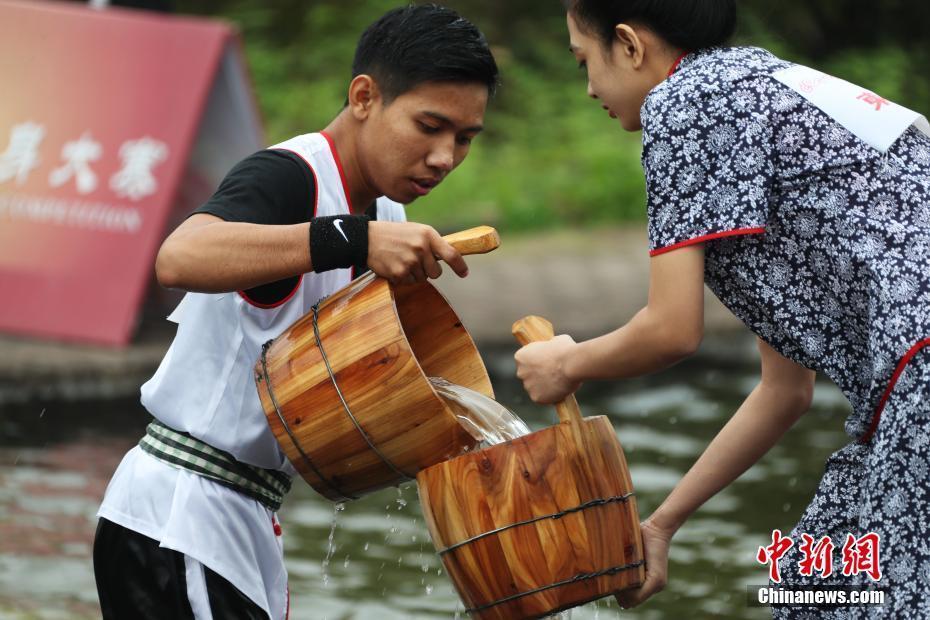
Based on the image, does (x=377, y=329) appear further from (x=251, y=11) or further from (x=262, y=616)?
(x=251, y=11)

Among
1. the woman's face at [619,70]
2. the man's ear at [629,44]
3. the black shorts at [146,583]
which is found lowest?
the black shorts at [146,583]

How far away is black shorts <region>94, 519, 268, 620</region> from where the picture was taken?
3.05 meters

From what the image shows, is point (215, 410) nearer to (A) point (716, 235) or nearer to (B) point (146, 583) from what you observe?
(B) point (146, 583)

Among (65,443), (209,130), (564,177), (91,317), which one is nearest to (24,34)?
(209,130)

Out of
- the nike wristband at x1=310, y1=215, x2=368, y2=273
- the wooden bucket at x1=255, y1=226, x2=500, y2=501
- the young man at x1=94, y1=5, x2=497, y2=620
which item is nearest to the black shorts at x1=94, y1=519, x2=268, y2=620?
the young man at x1=94, y1=5, x2=497, y2=620

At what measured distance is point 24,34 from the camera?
8336 millimetres

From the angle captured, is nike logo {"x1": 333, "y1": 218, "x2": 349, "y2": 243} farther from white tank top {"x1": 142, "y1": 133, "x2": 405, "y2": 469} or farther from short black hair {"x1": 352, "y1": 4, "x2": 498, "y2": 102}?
short black hair {"x1": 352, "y1": 4, "x2": 498, "y2": 102}

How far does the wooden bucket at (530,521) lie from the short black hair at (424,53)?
0.82 meters

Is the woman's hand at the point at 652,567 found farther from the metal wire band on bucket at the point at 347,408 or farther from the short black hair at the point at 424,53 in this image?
the short black hair at the point at 424,53

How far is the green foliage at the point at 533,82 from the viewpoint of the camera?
39.0ft

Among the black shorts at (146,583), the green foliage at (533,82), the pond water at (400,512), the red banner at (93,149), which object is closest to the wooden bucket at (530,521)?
the black shorts at (146,583)

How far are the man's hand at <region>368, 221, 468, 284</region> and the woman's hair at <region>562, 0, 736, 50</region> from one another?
0.51 meters

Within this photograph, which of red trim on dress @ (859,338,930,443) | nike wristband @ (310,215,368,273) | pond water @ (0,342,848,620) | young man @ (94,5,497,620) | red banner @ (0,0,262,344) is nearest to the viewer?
red trim on dress @ (859,338,930,443)

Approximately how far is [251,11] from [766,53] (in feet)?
45.1
